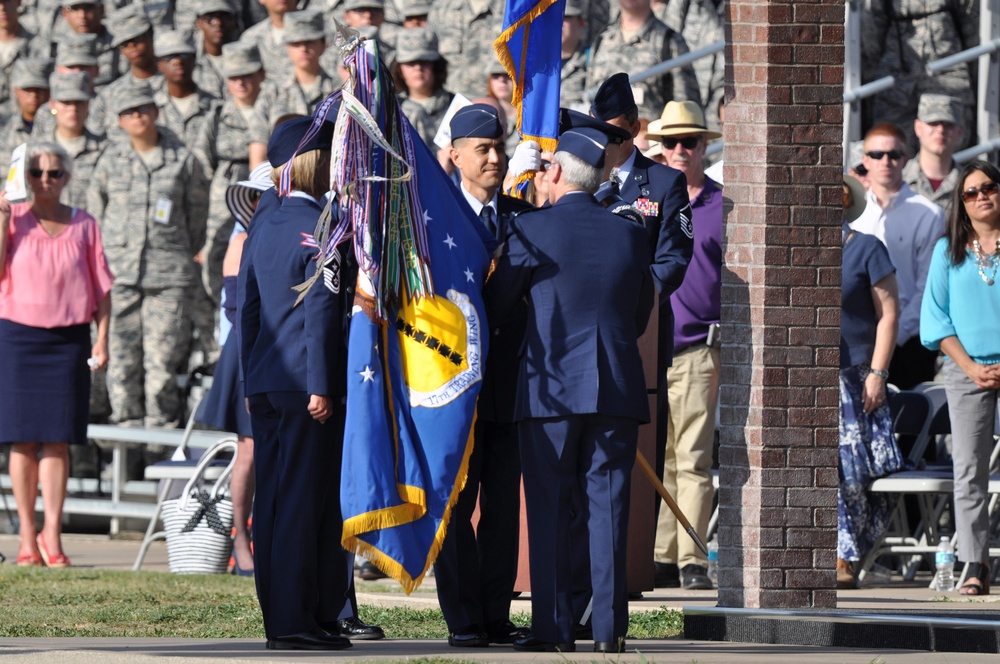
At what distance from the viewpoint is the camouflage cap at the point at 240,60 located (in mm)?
15961

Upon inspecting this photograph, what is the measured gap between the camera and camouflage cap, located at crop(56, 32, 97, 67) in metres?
17.7

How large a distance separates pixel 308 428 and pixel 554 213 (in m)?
1.30

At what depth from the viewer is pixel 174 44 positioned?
1636cm

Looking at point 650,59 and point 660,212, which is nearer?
point 660,212

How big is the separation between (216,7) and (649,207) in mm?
8362

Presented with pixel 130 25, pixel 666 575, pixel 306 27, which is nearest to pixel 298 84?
pixel 306 27

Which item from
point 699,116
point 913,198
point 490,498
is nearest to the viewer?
point 490,498

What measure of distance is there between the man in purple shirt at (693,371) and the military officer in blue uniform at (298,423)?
3.04m

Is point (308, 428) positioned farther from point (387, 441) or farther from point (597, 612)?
point (597, 612)

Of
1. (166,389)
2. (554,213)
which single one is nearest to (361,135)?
(554,213)

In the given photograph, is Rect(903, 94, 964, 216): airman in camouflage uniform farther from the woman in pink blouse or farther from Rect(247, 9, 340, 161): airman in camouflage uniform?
the woman in pink blouse

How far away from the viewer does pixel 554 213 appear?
7.98 metres

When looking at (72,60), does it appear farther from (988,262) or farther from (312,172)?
(312,172)

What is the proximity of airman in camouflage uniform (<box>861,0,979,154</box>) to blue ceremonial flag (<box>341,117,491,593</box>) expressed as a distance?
24.1 ft
